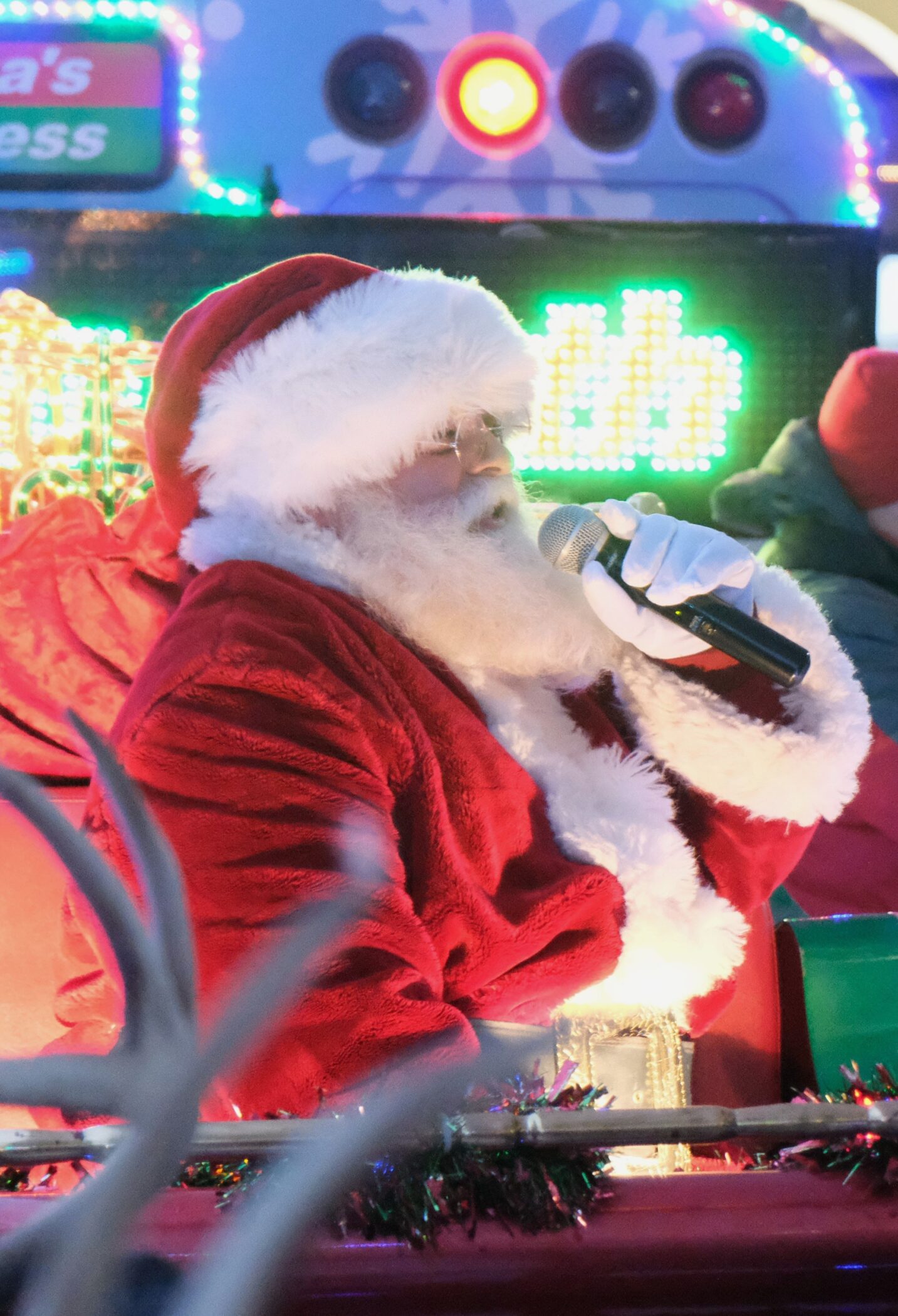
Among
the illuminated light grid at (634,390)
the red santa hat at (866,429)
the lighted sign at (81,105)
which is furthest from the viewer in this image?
the lighted sign at (81,105)

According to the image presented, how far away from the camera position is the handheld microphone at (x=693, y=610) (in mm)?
954

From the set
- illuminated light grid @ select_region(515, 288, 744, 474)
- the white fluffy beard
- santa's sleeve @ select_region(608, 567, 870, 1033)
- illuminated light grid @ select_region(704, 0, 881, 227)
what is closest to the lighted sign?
illuminated light grid @ select_region(515, 288, 744, 474)

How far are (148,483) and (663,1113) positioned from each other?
199 cm

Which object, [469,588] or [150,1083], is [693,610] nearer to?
[469,588]

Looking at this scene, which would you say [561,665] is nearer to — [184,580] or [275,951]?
[184,580]

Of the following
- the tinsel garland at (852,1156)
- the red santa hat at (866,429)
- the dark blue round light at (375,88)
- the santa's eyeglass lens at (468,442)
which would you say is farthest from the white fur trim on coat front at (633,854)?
the dark blue round light at (375,88)

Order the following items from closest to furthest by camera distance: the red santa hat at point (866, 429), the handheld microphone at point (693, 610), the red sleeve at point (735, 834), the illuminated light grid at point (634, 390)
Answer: the handheld microphone at point (693, 610) → the red sleeve at point (735, 834) → the red santa hat at point (866, 429) → the illuminated light grid at point (634, 390)

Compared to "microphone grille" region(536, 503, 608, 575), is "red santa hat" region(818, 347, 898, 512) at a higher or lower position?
lower

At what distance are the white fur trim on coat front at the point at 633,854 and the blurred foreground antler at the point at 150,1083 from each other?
34.2 inches

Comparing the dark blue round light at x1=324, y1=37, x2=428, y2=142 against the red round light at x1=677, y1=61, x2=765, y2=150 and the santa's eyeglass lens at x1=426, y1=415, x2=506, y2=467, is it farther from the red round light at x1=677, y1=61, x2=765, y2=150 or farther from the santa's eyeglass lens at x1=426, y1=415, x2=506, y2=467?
the santa's eyeglass lens at x1=426, y1=415, x2=506, y2=467

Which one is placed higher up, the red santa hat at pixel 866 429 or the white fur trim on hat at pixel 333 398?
the white fur trim on hat at pixel 333 398

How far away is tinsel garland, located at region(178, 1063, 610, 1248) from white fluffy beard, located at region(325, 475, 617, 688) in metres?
0.67

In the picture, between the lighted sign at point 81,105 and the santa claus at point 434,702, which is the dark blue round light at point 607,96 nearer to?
the lighted sign at point 81,105

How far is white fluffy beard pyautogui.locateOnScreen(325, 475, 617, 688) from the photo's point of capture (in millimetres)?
1154
